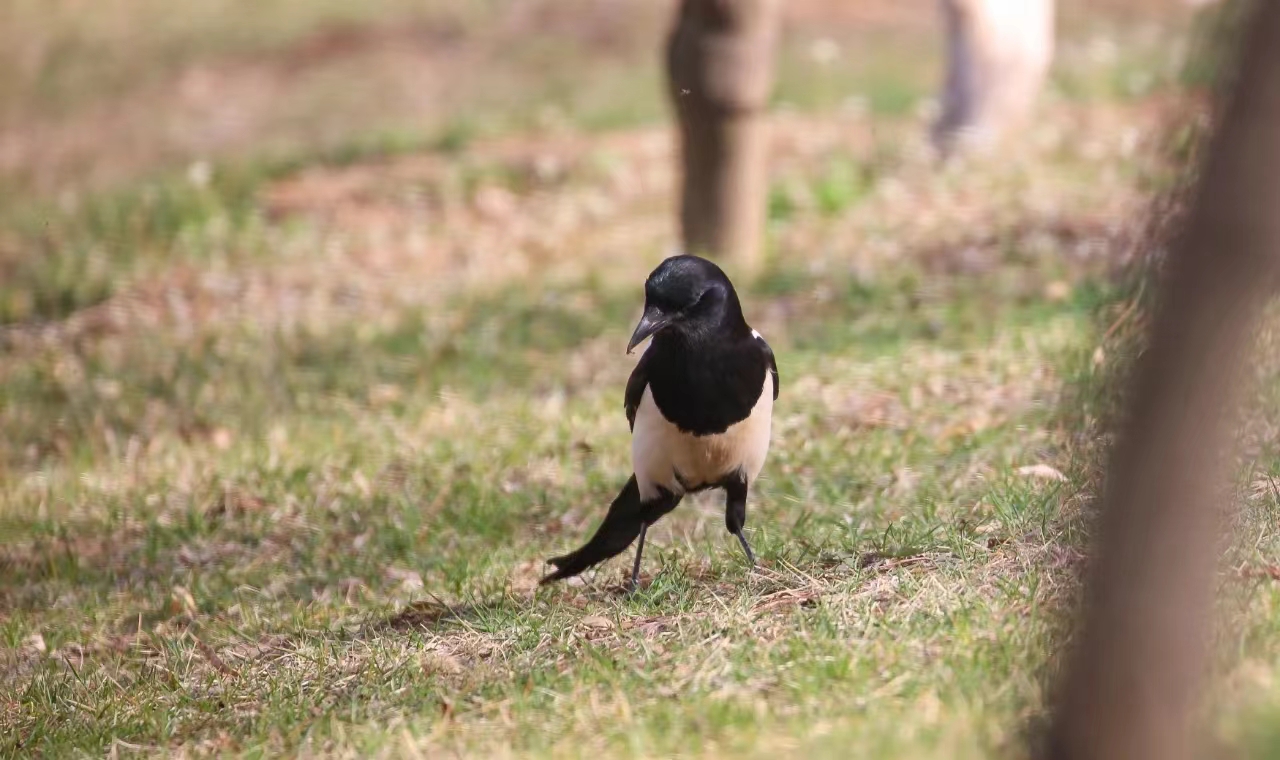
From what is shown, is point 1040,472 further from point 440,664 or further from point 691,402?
point 440,664

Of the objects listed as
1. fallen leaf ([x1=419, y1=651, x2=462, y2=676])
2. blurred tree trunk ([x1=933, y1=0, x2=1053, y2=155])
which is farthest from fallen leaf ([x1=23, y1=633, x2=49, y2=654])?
blurred tree trunk ([x1=933, y1=0, x2=1053, y2=155])

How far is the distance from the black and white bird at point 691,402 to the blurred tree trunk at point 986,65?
21.3 ft

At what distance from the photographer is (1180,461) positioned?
2406mm

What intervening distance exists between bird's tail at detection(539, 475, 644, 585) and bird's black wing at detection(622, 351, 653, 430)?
22 cm

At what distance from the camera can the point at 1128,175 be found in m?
9.89

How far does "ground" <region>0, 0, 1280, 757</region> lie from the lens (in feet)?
12.7

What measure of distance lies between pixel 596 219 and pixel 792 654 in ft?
22.6

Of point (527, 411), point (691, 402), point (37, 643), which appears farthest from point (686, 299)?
point (527, 411)

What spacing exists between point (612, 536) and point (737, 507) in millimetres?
390

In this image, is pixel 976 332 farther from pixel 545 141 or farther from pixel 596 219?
pixel 545 141

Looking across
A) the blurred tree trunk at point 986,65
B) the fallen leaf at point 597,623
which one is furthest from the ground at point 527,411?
the blurred tree trunk at point 986,65

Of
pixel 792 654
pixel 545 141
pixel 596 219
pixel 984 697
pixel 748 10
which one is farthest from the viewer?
pixel 545 141

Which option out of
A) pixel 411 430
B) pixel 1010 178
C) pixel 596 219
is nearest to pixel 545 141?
pixel 596 219

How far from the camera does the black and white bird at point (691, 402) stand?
177 inches
